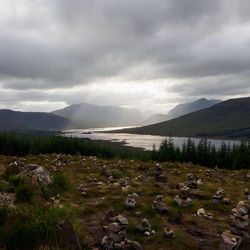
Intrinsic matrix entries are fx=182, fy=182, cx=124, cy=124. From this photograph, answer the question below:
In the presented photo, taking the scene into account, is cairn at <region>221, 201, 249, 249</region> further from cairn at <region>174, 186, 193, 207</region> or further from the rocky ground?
cairn at <region>174, 186, 193, 207</region>

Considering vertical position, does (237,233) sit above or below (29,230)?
below

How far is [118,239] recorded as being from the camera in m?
5.91

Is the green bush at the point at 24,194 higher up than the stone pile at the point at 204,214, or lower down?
higher up

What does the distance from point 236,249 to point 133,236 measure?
3.25 metres

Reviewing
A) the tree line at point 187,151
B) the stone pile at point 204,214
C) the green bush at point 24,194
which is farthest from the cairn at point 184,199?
the tree line at point 187,151

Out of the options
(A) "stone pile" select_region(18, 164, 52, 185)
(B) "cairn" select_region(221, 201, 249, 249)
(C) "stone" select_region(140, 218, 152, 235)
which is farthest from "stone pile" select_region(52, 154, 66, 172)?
(B) "cairn" select_region(221, 201, 249, 249)

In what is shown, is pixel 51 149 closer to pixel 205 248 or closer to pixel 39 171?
pixel 39 171

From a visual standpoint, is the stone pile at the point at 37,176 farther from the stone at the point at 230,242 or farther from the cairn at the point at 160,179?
the stone at the point at 230,242

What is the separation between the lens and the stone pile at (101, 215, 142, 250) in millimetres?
5688

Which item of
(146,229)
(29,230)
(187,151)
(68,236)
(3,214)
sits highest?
(3,214)

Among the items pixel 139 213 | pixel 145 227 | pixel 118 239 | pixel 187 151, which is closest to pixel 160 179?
pixel 139 213

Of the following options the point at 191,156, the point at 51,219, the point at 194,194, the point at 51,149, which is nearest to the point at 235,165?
the point at 191,156

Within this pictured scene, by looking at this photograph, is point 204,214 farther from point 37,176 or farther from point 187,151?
point 187,151

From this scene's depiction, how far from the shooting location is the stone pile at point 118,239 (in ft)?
18.7
